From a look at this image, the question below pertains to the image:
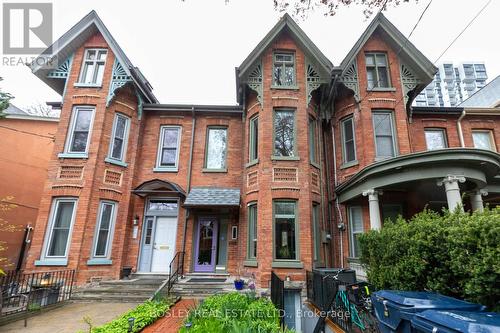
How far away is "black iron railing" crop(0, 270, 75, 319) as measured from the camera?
22.9ft

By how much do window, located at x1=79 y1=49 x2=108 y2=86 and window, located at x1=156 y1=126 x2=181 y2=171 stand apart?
11.2 ft

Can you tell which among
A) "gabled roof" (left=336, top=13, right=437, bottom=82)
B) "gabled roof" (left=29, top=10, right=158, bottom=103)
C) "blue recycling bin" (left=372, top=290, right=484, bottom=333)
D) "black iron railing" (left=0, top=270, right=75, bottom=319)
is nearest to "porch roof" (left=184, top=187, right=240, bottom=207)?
"black iron railing" (left=0, top=270, right=75, bottom=319)

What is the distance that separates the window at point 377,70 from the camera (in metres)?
11.0

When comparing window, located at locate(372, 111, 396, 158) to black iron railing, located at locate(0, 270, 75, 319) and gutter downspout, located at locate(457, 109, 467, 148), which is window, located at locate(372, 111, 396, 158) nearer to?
gutter downspout, located at locate(457, 109, 467, 148)

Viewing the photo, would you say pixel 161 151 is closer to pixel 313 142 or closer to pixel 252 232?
pixel 252 232

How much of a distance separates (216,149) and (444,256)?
30.5ft

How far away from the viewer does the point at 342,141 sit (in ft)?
36.1

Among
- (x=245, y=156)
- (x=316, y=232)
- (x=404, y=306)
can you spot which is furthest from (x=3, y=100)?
(x=404, y=306)

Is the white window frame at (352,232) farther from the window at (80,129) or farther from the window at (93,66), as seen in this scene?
the window at (93,66)

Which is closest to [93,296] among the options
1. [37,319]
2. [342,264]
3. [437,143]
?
[37,319]

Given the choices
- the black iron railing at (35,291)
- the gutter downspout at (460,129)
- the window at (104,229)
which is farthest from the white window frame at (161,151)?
the gutter downspout at (460,129)

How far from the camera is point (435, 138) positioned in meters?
11.9

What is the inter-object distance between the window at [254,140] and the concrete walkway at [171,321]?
5.83 metres

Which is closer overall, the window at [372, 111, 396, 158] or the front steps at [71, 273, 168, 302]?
the front steps at [71, 273, 168, 302]
